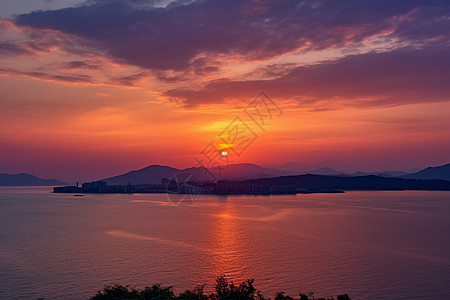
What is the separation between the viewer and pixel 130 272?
46531 millimetres

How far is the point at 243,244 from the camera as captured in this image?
66188mm

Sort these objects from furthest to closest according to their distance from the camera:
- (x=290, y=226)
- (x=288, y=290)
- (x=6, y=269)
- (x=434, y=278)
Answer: (x=290, y=226)
(x=6, y=269)
(x=434, y=278)
(x=288, y=290)

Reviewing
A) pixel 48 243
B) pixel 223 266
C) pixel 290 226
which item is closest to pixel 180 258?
pixel 223 266

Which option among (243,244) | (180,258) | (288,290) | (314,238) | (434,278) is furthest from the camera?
(314,238)

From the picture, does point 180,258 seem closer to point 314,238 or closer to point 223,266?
point 223,266

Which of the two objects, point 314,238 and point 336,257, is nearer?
point 336,257

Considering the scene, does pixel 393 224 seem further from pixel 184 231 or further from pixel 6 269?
pixel 6 269

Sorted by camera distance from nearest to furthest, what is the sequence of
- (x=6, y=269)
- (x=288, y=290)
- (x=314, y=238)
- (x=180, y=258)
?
(x=288, y=290)
(x=6, y=269)
(x=180, y=258)
(x=314, y=238)

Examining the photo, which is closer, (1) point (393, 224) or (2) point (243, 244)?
(2) point (243, 244)

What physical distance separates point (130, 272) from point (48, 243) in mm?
30230

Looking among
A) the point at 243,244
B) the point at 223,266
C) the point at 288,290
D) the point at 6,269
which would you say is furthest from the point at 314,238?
the point at 6,269

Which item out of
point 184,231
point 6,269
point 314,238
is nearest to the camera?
point 6,269

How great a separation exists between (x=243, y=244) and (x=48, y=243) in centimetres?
3452

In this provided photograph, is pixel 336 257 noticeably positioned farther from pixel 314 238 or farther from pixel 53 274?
pixel 53 274
